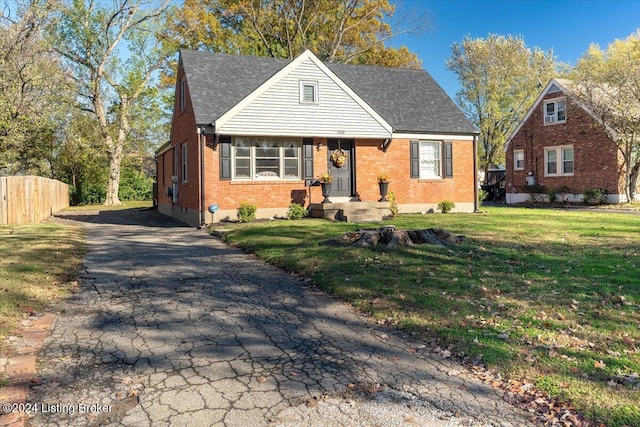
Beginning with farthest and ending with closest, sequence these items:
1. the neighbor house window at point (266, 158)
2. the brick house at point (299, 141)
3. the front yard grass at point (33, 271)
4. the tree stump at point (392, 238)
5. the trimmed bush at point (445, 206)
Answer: the trimmed bush at point (445, 206) < the neighbor house window at point (266, 158) < the brick house at point (299, 141) < the tree stump at point (392, 238) < the front yard grass at point (33, 271)

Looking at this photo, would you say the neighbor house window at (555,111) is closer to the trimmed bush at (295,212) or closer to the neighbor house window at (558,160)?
the neighbor house window at (558,160)

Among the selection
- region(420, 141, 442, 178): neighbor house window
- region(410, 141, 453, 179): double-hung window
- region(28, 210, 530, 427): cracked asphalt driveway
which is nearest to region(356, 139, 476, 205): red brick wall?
region(410, 141, 453, 179): double-hung window

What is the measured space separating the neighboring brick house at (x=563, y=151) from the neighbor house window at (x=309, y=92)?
642 inches

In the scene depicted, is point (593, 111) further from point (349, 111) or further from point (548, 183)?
point (349, 111)

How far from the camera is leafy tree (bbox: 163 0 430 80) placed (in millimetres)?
32156

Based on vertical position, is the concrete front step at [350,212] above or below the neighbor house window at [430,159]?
below

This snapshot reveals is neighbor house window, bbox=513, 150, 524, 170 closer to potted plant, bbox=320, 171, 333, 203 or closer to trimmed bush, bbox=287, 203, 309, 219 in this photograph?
potted plant, bbox=320, 171, 333, 203

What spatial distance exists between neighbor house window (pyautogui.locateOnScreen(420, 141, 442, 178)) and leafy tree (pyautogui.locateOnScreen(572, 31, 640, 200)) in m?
10.6

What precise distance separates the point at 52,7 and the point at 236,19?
15.2m

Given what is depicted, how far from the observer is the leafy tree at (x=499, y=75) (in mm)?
39094

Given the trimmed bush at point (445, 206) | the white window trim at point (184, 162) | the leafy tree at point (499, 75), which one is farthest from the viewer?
the leafy tree at point (499, 75)

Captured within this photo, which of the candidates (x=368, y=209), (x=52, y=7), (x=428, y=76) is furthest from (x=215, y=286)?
(x=52, y=7)

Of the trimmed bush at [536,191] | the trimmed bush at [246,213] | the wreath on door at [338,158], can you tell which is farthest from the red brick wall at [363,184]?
the trimmed bush at [536,191]

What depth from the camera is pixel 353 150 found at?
17641 mm
